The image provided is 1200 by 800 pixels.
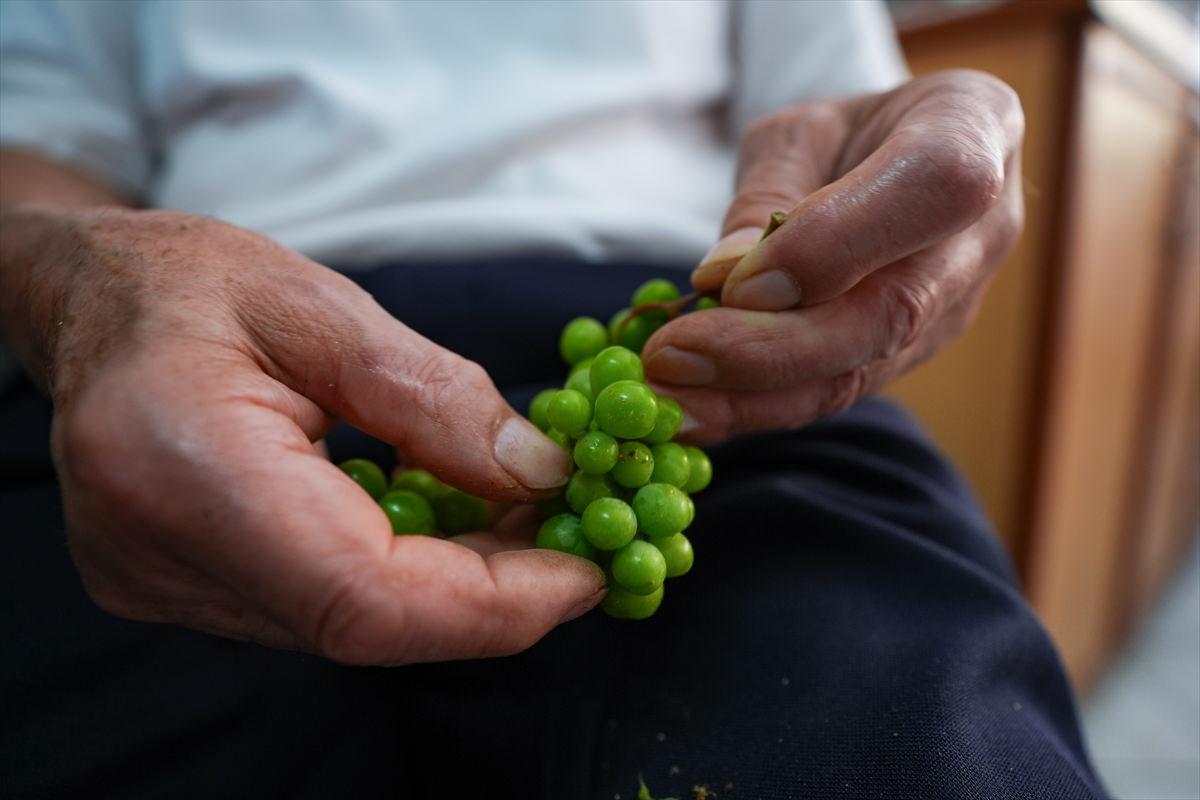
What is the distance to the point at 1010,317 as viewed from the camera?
1.49 m

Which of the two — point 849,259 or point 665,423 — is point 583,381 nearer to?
point 665,423

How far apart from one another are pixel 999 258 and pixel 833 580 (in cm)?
34

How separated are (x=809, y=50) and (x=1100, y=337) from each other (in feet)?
3.37

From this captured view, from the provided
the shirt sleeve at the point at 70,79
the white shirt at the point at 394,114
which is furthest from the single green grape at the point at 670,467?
the shirt sleeve at the point at 70,79

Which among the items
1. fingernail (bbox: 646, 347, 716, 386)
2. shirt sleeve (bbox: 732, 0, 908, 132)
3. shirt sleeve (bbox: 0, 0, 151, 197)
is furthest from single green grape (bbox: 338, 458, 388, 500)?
shirt sleeve (bbox: 732, 0, 908, 132)

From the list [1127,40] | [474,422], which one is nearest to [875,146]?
[474,422]

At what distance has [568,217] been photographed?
2.65ft

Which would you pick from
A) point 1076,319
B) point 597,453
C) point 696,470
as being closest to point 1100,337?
point 1076,319

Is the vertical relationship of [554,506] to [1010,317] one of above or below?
above

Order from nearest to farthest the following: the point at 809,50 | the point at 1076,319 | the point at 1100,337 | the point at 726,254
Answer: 1. the point at 726,254
2. the point at 809,50
3. the point at 1076,319
4. the point at 1100,337

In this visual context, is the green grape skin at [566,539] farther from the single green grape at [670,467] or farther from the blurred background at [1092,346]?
the blurred background at [1092,346]

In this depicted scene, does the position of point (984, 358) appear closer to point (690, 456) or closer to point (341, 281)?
point (690, 456)

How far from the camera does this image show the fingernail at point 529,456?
0.52 metres

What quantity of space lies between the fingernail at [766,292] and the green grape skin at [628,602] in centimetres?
22
